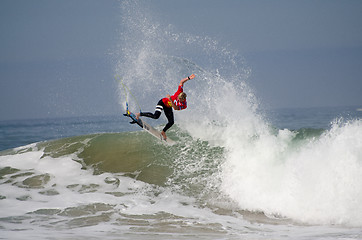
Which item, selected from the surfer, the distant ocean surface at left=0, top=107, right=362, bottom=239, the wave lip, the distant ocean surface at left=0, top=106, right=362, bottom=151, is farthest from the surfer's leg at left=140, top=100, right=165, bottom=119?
the distant ocean surface at left=0, top=106, right=362, bottom=151

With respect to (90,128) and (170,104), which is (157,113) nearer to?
(170,104)

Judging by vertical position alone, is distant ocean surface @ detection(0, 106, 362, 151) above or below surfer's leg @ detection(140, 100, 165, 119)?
above

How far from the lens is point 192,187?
9578mm

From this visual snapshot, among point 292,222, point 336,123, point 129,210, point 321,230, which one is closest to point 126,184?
point 129,210

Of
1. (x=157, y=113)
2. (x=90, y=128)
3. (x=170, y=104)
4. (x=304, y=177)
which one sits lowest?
(x=304, y=177)

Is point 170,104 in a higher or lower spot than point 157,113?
higher

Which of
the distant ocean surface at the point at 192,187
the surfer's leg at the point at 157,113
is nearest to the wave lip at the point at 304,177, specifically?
the distant ocean surface at the point at 192,187

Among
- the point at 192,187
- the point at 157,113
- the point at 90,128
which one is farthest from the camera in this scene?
the point at 90,128

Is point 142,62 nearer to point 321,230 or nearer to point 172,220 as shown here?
point 172,220

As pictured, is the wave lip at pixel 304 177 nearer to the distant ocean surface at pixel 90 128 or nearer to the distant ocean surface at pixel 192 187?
the distant ocean surface at pixel 192 187

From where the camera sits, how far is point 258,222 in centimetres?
773

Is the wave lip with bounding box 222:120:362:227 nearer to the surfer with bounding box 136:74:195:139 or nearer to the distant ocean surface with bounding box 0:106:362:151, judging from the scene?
the distant ocean surface with bounding box 0:106:362:151

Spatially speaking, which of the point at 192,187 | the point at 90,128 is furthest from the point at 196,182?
the point at 90,128

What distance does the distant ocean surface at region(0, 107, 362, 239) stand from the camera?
712 cm
